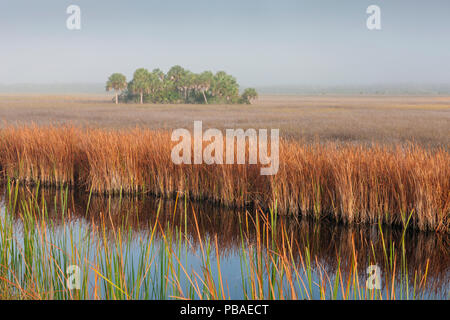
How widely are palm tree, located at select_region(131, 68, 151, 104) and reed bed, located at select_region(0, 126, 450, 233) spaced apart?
2589 inches

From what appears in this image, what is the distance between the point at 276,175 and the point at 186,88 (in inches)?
2784

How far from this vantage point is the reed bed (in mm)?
6844

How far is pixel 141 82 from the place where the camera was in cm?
7650

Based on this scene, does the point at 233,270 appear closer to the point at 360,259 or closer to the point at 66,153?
the point at 360,259

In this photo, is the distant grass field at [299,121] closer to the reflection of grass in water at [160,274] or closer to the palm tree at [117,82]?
the reflection of grass in water at [160,274]

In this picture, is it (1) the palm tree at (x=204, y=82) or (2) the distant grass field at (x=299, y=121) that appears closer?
(2) the distant grass field at (x=299, y=121)

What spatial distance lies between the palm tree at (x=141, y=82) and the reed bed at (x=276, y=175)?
6577 cm

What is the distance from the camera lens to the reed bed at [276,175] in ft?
22.5
